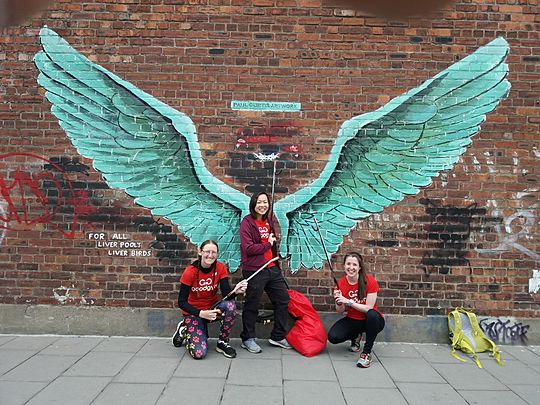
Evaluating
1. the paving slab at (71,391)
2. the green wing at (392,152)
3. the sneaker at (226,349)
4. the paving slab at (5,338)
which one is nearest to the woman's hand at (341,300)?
the green wing at (392,152)

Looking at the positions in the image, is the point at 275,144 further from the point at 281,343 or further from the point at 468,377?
the point at 468,377

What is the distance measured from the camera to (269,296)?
459 cm

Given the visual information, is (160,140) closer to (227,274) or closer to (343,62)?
(227,274)

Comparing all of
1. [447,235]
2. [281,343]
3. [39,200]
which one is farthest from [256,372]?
[39,200]

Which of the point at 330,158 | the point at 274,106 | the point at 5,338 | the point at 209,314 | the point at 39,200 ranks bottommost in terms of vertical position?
the point at 5,338

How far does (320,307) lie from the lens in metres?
4.84

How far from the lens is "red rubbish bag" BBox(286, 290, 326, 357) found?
436 centimetres

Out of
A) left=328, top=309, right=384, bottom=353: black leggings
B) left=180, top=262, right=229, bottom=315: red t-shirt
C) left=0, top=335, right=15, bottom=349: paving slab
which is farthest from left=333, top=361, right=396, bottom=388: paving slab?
left=0, top=335, right=15, bottom=349: paving slab

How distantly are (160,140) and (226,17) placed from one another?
157 cm

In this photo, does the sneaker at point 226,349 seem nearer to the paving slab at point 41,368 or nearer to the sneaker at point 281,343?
the sneaker at point 281,343

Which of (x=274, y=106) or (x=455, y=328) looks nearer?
(x=455, y=328)

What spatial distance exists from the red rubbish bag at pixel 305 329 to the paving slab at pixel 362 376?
0.28 m

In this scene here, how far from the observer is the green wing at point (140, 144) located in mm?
4871

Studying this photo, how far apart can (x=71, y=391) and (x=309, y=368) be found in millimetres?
2021
